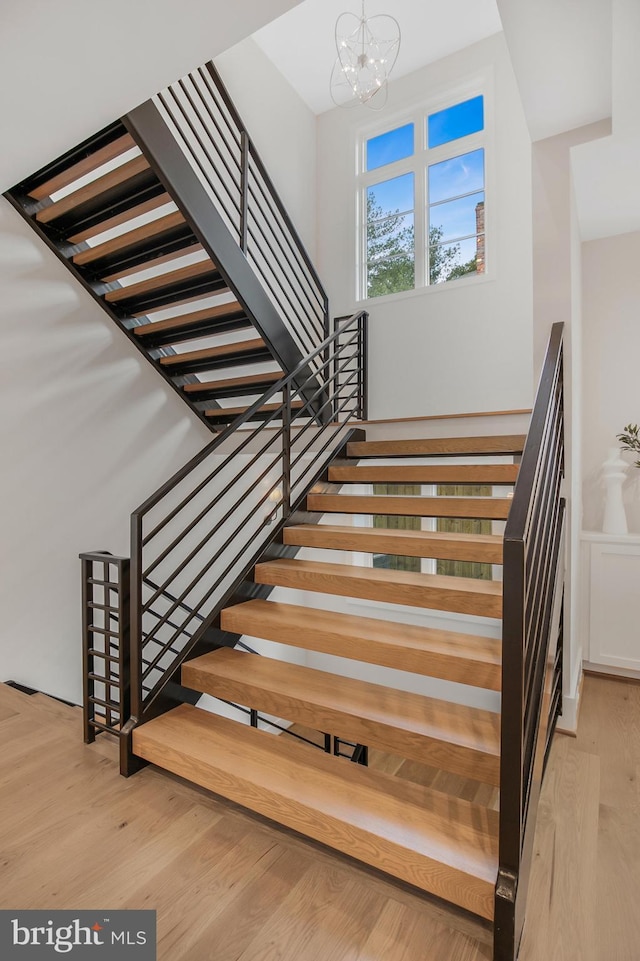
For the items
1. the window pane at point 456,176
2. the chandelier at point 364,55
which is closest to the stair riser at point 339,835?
the chandelier at point 364,55

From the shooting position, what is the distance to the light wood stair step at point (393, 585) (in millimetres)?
1969

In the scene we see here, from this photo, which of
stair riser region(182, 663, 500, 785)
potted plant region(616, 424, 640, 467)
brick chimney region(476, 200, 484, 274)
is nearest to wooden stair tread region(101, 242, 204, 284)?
stair riser region(182, 663, 500, 785)

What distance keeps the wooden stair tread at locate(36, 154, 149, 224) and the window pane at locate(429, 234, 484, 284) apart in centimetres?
272

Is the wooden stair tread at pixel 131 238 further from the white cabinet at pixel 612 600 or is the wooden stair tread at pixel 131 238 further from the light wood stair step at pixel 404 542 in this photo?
the white cabinet at pixel 612 600

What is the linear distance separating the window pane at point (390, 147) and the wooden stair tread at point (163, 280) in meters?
2.78

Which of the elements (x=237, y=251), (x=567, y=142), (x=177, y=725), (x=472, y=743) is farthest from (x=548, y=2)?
(x=177, y=725)

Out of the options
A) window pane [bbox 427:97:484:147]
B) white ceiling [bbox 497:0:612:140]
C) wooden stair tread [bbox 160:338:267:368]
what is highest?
window pane [bbox 427:97:484:147]

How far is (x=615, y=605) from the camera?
3018 mm

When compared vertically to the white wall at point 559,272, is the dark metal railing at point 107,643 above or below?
below

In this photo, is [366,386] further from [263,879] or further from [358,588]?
[263,879]

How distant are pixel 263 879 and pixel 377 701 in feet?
2.07

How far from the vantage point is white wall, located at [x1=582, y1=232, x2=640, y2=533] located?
3.36m

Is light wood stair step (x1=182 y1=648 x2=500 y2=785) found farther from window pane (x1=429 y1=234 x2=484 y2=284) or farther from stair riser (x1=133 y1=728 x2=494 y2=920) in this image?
window pane (x1=429 y1=234 x2=484 y2=284)

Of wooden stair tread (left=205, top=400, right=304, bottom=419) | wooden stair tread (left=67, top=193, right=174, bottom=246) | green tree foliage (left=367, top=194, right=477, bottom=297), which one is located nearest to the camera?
wooden stair tread (left=67, top=193, right=174, bottom=246)
